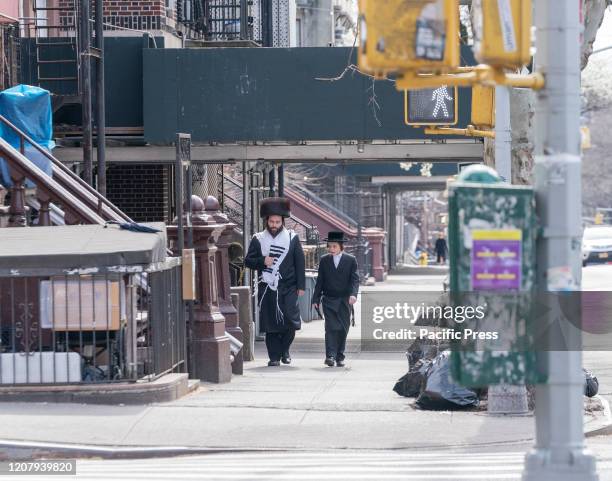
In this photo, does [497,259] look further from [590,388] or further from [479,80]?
[590,388]

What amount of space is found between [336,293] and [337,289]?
0.05 m

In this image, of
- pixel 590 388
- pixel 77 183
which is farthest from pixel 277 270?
pixel 590 388

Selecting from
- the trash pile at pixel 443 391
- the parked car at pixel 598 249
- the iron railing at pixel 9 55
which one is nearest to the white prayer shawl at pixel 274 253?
the trash pile at pixel 443 391

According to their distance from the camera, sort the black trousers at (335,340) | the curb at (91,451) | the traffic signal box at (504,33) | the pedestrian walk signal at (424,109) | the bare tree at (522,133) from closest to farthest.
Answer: the traffic signal box at (504,33), the curb at (91,451), the bare tree at (522,133), the pedestrian walk signal at (424,109), the black trousers at (335,340)

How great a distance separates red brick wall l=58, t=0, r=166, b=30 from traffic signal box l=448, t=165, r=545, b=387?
52.1 feet

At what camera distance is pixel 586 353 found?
59.2 feet

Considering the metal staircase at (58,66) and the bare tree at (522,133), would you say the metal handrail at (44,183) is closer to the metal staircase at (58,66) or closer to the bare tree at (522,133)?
the bare tree at (522,133)

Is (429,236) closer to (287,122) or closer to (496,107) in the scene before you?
(287,122)

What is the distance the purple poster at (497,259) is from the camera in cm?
613

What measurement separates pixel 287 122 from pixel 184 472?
427 inches

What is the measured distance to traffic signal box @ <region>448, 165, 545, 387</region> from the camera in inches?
241

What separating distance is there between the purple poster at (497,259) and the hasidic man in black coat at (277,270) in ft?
31.3

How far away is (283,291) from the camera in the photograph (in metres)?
15.8

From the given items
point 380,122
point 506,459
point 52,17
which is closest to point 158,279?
point 506,459
